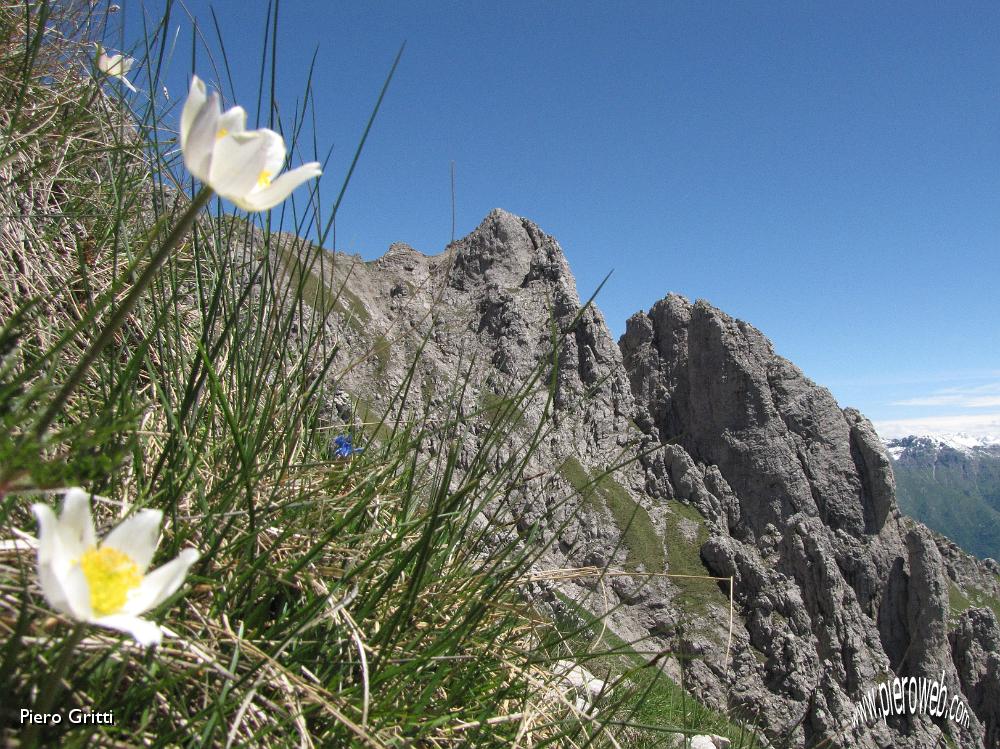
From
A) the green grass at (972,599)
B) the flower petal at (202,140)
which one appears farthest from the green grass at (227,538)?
the green grass at (972,599)

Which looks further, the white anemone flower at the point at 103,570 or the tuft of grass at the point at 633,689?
the tuft of grass at the point at 633,689

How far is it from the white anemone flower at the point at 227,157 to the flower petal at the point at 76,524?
497 mm

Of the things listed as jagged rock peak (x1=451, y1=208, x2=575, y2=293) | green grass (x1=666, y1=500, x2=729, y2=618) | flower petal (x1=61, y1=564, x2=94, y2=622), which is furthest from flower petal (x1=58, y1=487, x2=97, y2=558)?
jagged rock peak (x1=451, y1=208, x2=575, y2=293)

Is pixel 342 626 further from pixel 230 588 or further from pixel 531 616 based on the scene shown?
pixel 531 616

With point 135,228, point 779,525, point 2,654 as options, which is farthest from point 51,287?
point 779,525

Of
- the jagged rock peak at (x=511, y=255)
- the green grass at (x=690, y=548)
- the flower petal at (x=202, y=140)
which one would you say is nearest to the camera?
the flower petal at (x=202, y=140)

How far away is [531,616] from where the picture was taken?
7.69 ft

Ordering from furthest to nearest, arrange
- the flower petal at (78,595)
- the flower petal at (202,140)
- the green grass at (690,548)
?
the green grass at (690,548), the flower petal at (202,140), the flower petal at (78,595)

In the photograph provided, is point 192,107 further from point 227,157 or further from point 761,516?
point 761,516

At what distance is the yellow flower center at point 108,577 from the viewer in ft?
2.73

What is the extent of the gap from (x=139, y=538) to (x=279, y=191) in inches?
23.4

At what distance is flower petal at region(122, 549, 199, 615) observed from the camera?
823 mm

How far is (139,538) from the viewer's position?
95 cm

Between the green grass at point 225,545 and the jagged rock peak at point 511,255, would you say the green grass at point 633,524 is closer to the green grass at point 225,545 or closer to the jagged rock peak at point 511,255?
the jagged rock peak at point 511,255
